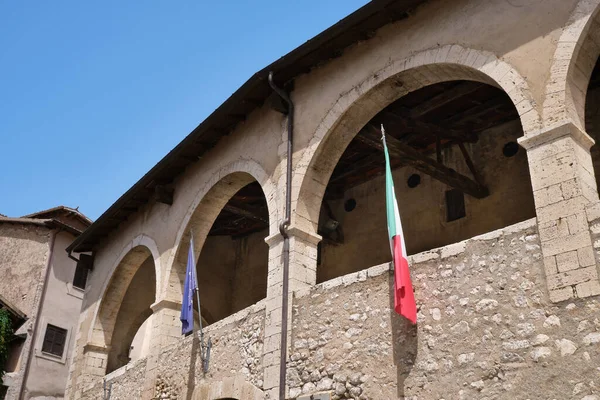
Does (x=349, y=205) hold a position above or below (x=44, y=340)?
above

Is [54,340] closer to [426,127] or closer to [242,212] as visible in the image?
[242,212]

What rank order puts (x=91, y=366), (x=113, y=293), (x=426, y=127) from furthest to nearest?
(x=113, y=293), (x=91, y=366), (x=426, y=127)

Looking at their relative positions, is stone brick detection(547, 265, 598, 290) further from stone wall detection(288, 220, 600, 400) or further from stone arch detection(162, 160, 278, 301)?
stone arch detection(162, 160, 278, 301)

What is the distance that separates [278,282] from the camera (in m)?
8.64

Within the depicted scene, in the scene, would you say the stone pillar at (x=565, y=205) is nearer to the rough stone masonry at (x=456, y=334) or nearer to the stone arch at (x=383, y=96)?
the rough stone masonry at (x=456, y=334)

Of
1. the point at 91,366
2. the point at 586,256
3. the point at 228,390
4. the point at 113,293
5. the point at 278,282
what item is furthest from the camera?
the point at 113,293

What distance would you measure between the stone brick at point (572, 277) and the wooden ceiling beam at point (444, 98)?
3.82 m

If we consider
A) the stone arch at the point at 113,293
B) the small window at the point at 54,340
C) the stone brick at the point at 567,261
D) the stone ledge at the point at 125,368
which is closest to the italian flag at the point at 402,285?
the stone brick at the point at 567,261

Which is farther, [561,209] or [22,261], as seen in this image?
[22,261]

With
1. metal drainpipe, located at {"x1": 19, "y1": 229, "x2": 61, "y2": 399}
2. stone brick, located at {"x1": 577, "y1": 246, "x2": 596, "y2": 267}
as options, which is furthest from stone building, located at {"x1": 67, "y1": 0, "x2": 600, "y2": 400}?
metal drainpipe, located at {"x1": 19, "y1": 229, "x2": 61, "y2": 399}

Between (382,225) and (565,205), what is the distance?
225 inches

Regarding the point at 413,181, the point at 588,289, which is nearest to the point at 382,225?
the point at 413,181

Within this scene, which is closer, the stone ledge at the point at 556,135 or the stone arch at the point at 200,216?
the stone ledge at the point at 556,135

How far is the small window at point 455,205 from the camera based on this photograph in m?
10.5
